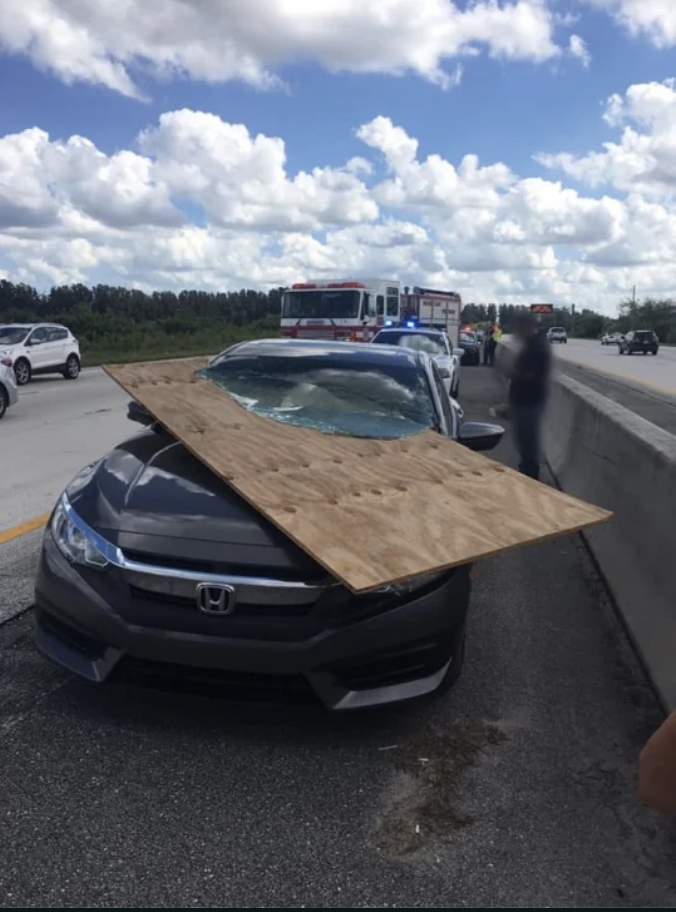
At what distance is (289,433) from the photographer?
4.96m

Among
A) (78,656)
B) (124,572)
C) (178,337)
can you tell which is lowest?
(178,337)

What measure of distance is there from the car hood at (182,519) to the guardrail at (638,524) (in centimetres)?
194

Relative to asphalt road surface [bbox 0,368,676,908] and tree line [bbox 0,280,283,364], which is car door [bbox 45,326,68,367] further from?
asphalt road surface [bbox 0,368,676,908]

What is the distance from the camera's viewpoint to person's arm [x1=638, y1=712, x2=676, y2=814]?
2.84 m

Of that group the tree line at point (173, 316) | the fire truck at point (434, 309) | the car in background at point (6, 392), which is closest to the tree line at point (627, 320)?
the tree line at point (173, 316)

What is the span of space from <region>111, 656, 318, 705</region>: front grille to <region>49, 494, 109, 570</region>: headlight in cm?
43

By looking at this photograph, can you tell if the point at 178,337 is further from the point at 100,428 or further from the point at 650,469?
the point at 650,469

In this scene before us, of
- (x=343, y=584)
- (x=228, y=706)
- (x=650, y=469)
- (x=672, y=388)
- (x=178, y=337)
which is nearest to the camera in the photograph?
(x=343, y=584)

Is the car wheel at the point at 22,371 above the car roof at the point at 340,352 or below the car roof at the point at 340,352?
below

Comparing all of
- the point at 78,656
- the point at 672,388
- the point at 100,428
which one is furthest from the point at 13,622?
the point at 672,388

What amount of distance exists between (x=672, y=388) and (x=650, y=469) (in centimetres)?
2002

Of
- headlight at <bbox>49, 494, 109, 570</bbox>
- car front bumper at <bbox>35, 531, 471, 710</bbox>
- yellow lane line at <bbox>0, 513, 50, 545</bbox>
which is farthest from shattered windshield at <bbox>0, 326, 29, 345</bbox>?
car front bumper at <bbox>35, 531, 471, 710</bbox>

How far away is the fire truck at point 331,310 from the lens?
2603 centimetres

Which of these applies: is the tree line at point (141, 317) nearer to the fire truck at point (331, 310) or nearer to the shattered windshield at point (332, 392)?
the fire truck at point (331, 310)
